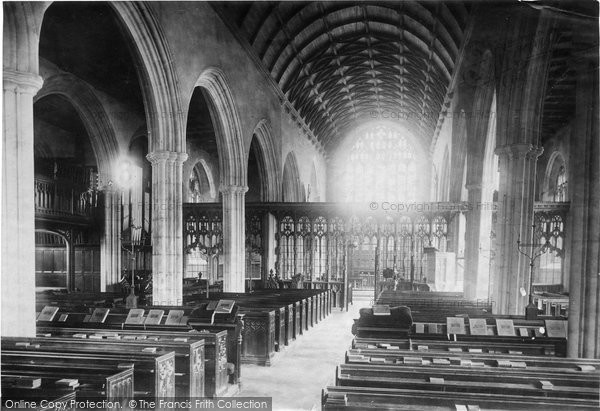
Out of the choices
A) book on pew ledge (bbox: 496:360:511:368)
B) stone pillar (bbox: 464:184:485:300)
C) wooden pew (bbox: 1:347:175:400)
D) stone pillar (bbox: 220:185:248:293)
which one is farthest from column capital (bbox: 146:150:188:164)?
stone pillar (bbox: 464:184:485:300)

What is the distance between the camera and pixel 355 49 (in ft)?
70.7

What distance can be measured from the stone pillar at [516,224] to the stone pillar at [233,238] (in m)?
8.19

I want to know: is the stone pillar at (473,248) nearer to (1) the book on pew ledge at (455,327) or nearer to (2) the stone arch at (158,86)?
(1) the book on pew ledge at (455,327)

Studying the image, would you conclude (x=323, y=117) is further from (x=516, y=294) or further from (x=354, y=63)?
(x=516, y=294)

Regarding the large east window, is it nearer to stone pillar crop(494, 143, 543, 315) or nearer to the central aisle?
the central aisle

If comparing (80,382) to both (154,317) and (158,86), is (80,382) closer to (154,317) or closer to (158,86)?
(154,317)

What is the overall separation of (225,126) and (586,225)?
11.4 metres

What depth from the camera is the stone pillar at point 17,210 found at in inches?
220

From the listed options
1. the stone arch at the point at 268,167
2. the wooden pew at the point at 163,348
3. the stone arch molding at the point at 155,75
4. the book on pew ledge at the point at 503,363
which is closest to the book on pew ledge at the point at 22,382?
the wooden pew at the point at 163,348

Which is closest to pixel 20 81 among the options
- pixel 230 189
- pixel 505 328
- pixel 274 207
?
pixel 505 328

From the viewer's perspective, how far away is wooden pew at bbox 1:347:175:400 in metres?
4.23

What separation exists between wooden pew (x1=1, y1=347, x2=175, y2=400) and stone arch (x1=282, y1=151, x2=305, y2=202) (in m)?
20.5

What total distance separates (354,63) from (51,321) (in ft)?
63.1

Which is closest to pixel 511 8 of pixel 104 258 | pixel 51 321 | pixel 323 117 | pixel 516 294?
pixel 516 294
